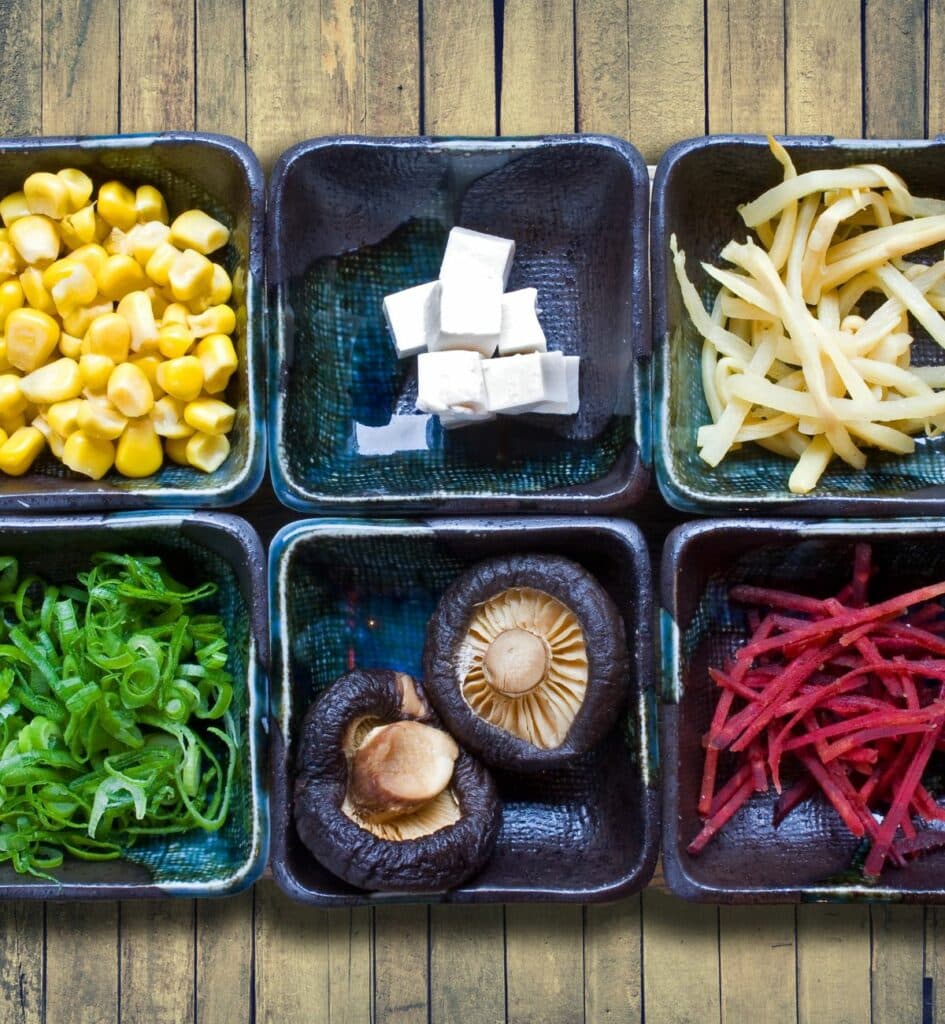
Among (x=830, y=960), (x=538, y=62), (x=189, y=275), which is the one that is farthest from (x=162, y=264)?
(x=830, y=960)

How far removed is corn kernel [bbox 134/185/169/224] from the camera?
225cm

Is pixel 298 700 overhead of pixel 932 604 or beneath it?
beneath

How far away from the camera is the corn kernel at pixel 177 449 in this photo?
7.34ft

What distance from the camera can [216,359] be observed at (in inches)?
85.4

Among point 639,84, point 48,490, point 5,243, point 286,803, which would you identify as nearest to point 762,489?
point 639,84

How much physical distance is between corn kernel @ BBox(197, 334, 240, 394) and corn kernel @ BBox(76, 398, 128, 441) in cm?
20

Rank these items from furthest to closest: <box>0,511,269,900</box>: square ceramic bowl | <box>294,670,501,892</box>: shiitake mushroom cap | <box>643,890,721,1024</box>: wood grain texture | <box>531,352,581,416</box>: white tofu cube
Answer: <box>643,890,721,1024</box>: wood grain texture, <box>531,352,581,416</box>: white tofu cube, <box>0,511,269,900</box>: square ceramic bowl, <box>294,670,501,892</box>: shiitake mushroom cap

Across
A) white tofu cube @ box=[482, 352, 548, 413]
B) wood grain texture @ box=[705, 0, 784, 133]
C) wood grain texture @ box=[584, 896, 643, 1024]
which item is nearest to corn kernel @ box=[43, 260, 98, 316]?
white tofu cube @ box=[482, 352, 548, 413]

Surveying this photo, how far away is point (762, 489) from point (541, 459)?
1.67 ft

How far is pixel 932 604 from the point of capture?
7.34 ft

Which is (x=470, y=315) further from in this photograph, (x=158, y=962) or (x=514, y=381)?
(x=158, y=962)

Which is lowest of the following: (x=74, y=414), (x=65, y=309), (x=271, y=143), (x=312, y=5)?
(x=74, y=414)

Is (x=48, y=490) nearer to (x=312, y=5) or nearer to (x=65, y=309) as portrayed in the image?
(x=65, y=309)

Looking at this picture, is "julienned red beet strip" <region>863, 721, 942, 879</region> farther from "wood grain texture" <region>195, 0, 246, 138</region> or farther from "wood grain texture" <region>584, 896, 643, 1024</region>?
"wood grain texture" <region>195, 0, 246, 138</region>
